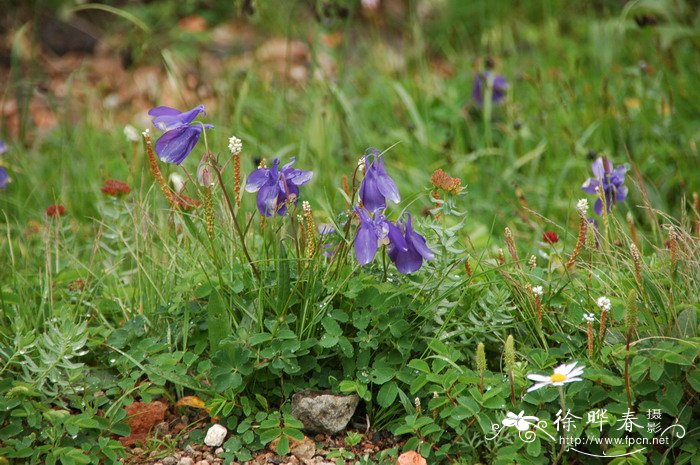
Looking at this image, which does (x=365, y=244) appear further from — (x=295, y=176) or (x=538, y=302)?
(x=538, y=302)

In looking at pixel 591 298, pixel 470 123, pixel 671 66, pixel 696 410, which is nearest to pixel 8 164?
pixel 470 123

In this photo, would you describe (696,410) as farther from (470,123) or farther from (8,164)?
(8,164)

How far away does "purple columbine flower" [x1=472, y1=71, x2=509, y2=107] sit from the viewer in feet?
13.1

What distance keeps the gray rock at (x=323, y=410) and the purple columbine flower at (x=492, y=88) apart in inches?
90.0

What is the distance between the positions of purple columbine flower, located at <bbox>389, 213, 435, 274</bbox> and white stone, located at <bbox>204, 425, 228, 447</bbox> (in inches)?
23.5

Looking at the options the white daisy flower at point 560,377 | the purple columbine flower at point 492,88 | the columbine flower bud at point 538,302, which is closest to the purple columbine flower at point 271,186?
the columbine flower bud at point 538,302

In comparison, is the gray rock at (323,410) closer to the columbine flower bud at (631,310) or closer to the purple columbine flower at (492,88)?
the columbine flower bud at (631,310)

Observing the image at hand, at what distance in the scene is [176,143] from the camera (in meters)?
2.06

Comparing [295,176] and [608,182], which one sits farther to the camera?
[608,182]

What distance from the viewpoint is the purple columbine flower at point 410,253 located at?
203 centimetres

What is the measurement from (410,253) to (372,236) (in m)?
0.13

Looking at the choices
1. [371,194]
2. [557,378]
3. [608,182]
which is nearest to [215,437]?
[371,194]

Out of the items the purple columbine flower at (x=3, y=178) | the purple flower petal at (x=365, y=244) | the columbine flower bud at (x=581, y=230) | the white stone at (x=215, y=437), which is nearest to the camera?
the purple flower petal at (x=365, y=244)

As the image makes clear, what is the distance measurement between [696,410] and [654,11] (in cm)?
307
